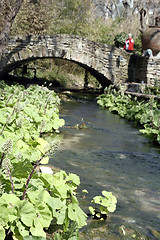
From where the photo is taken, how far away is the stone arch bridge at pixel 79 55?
12.2 meters

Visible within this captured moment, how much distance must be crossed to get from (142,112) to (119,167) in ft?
12.8

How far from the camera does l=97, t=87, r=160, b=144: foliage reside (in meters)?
5.60

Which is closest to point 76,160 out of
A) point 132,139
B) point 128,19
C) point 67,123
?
point 132,139

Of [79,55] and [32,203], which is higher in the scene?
[79,55]

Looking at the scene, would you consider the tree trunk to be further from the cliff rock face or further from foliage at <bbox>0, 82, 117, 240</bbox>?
foliage at <bbox>0, 82, 117, 240</bbox>

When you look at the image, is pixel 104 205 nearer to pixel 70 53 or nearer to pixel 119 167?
pixel 119 167

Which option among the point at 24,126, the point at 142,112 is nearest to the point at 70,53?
the point at 142,112

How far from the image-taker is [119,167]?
3891 millimetres

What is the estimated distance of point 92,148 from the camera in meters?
4.84

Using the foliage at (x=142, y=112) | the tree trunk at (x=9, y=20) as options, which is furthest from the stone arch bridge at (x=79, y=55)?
the tree trunk at (x=9, y=20)

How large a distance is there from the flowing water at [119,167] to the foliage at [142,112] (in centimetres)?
23

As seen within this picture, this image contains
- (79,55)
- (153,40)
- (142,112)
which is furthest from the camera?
(79,55)

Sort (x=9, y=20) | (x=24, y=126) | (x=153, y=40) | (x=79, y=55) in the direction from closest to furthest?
(x=24, y=126) → (x=9, y=20) → (x=153, y=40) → (x=79, y=55)

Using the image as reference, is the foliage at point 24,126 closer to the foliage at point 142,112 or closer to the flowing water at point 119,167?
the flowing water at point 119,167
